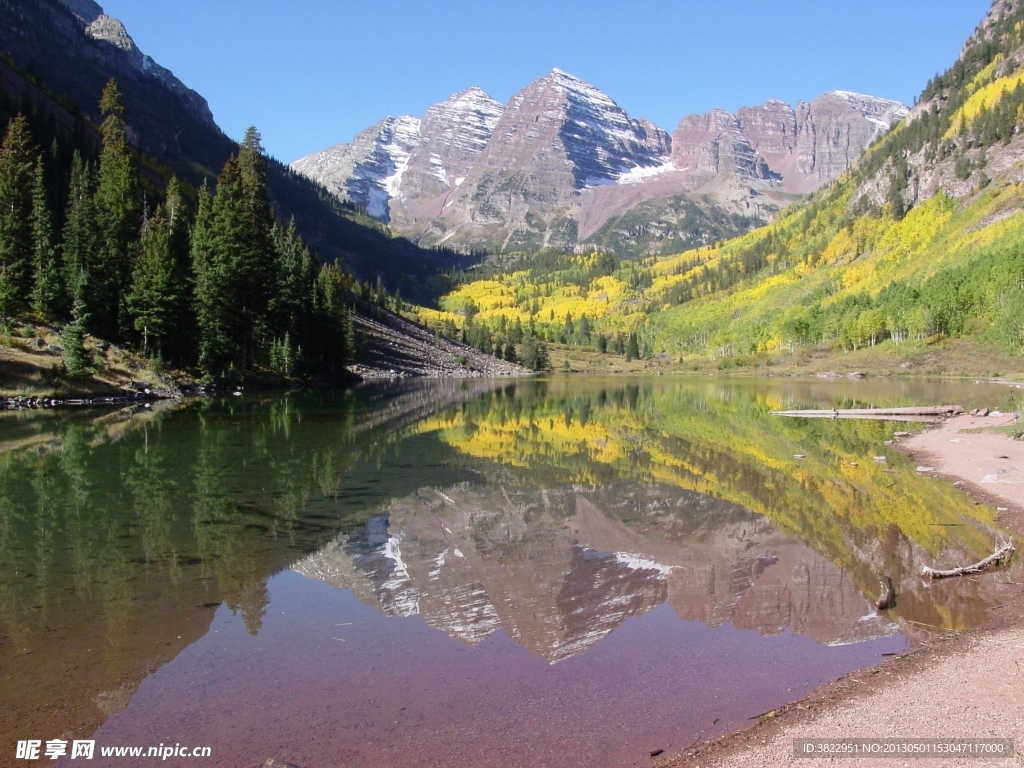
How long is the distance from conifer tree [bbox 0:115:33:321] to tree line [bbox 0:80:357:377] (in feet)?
0.35

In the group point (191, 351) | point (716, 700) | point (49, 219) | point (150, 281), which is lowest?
point (716, 700)

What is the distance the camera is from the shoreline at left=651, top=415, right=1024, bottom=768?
8.30 metres

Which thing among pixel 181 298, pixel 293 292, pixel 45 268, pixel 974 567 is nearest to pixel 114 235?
pixel 45 268

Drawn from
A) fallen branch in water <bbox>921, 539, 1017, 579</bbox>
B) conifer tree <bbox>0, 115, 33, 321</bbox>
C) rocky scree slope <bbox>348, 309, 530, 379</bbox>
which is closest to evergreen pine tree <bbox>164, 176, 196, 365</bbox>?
conifer tree <bbox>0, 115, 33, 321</bbox>

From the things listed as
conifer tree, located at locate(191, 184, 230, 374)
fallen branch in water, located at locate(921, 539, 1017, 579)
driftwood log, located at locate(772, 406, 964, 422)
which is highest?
conifer tree, located at locate(191, 184, 230, 374)

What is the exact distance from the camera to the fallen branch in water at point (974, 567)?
1481cm

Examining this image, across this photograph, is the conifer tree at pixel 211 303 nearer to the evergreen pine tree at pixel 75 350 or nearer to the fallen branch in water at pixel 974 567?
the evergreen pine tree at pixel 75 350

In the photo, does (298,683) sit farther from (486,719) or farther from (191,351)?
(191,351)

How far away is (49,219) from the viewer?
6588 centimetres

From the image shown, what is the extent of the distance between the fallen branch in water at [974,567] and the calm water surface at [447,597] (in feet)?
1.06

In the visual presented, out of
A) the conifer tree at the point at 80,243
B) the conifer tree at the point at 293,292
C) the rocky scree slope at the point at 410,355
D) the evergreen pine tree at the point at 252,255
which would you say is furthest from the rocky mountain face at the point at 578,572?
the rocky scree slope at the point at 410,355

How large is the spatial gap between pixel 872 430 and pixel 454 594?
35.9m

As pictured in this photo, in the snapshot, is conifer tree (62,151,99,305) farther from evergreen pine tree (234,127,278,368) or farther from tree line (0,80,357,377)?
evergreen pine tree (234,127,278,368)

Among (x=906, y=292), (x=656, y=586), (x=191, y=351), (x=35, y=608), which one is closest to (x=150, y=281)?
(x=191, y=351)
